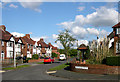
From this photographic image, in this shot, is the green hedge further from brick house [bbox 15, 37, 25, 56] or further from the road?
brick house [bbox 15, 37, 25, 56]

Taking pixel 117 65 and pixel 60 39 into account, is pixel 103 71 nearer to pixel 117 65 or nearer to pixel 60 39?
pixel 117 65

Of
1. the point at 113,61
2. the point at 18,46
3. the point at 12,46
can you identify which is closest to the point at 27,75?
the point at 113,61

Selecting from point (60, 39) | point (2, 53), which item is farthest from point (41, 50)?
point (60, 39)

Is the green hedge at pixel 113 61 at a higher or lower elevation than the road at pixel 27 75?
higher

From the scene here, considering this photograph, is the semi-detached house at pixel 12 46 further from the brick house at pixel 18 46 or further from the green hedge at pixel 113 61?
the green hedge at pixel 113 61

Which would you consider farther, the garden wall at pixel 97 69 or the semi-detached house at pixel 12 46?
the semi-detached house at pixel 12 46

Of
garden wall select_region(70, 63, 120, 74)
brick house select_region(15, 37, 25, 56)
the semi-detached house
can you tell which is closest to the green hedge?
garden wall select_region(70, 63, 120, 74)

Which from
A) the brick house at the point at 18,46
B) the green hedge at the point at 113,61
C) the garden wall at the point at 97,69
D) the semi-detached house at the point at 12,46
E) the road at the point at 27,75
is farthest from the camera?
the brick house at the point at 18,46

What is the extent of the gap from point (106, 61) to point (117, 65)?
143cm

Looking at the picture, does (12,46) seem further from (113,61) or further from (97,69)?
(113,61)

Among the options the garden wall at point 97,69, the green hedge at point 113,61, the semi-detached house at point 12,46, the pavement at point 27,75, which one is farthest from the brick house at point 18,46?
the green hedge at point 113,61

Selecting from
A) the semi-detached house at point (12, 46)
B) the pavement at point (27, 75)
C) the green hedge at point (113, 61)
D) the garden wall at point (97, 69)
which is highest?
the semi-detached house at point (12, 46)

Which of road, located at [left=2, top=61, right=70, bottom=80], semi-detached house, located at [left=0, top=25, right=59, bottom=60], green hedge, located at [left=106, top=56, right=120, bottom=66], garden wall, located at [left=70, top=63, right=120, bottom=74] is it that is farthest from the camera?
semi-detached house, located at [left=0, top=25, right=59, bottom=60]

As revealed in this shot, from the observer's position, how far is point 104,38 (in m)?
21.1
